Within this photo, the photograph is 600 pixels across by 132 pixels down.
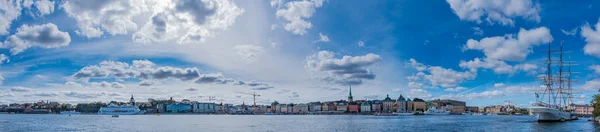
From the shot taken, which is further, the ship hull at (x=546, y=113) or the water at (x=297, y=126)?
the ship hull at (x=546, y=113)

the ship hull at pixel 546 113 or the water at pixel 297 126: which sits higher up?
the ship hull at pixel 546 113

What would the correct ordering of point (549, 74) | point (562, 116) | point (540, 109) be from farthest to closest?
point (549, 74) → point (562, 116) → point (540, 109)

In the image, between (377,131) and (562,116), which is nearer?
(377,131)

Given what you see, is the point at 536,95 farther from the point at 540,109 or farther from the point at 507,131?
the point at 507,131

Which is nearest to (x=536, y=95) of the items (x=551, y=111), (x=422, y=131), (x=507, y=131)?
(x=551, y=111)

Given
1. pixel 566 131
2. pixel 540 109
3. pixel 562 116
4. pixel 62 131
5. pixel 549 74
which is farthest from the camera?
pixel 549 74

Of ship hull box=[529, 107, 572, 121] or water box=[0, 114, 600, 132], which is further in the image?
ship hull box=[529, 107, 572, 121]

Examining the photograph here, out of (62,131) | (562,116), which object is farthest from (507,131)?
(62,131)

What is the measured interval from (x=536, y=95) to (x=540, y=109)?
44.7 ft

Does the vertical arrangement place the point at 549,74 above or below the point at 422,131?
above

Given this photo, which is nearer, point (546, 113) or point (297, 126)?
point (297, 126)

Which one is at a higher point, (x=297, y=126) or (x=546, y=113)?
(x=546, y=113)

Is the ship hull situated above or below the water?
above

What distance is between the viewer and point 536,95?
94688mm
